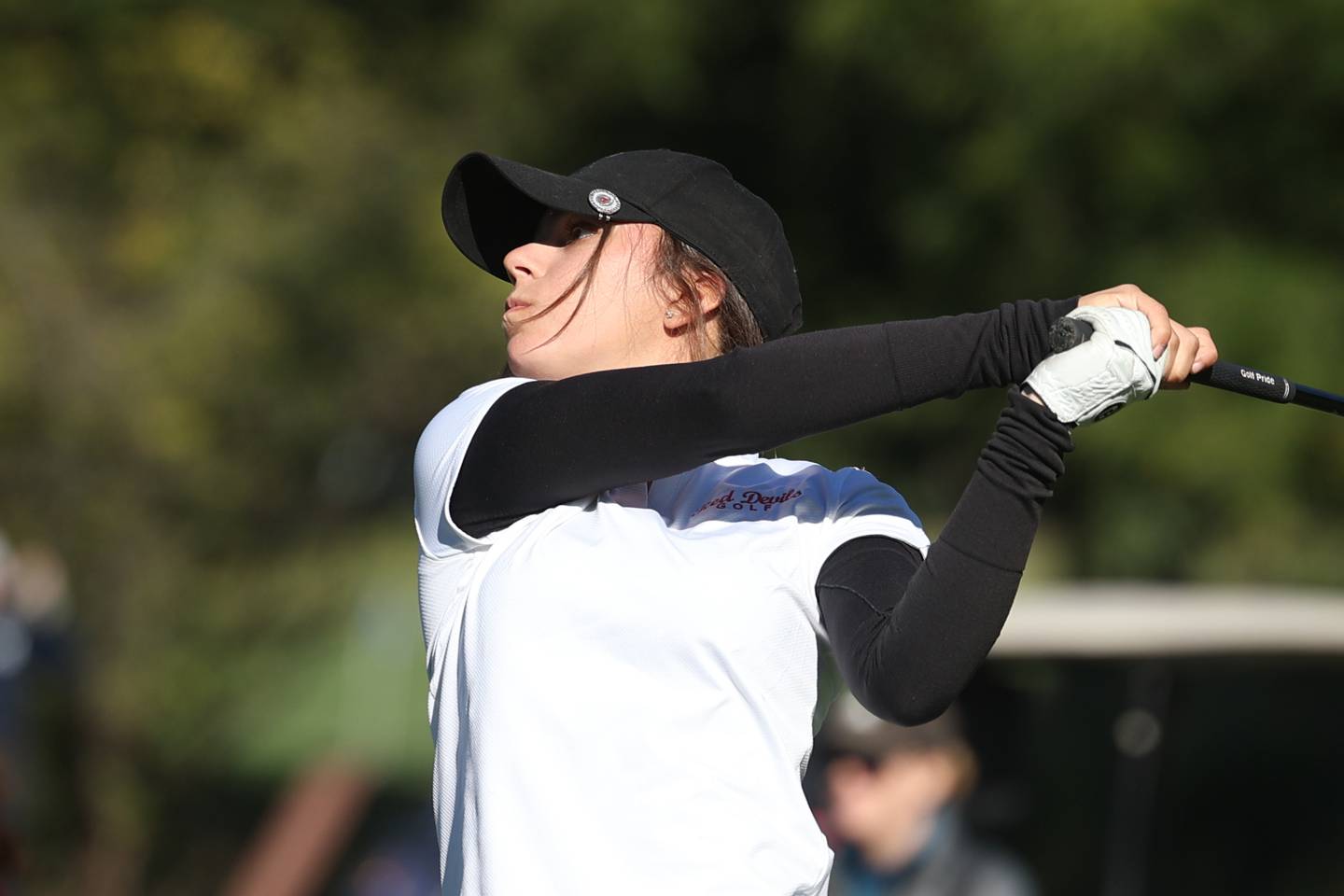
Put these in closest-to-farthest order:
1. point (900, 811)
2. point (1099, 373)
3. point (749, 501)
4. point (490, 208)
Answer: point (1099, 373) < point (749, 501) < point (490, 208) < point (900, 811)

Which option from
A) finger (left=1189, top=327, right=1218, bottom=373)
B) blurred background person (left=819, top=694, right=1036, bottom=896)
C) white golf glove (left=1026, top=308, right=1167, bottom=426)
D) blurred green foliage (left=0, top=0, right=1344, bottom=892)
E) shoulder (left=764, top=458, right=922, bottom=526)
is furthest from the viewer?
blurred green foliage (left=0, top=0, right=1344, bottom=892)

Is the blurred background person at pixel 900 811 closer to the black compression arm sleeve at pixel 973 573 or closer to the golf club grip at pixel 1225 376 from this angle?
the golf club grip at pixel 1225 376

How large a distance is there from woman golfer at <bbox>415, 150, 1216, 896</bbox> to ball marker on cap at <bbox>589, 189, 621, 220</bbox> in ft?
0.73

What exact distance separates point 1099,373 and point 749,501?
44 cm

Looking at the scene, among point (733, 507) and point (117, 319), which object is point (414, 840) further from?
point (733, 507)

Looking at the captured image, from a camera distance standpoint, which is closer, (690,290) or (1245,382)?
(1245,382)

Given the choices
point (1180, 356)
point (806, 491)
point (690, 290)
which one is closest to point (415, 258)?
point (690, 290)

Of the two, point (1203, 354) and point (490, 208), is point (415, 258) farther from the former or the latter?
point (1203, 354)

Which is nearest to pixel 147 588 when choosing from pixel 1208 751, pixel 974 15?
pixel 974 15

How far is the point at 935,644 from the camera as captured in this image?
1640mm

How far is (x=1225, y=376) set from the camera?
182 cm

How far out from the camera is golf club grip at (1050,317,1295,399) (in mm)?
1660

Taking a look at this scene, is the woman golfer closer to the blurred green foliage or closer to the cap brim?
the cap brim

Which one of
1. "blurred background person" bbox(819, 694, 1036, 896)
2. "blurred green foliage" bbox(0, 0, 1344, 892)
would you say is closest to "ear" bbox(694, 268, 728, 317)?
"blurred background person" bbox(819, 694, 1036, 896)
